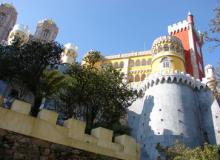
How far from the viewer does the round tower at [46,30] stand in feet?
219

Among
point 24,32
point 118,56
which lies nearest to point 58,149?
point 118,56

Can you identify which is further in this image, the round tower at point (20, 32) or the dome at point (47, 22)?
the dome at point (47, 22)

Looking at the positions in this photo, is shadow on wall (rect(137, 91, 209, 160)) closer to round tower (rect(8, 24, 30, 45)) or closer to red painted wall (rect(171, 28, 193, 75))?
red painted wall (rect(171, 28, 193, 75))

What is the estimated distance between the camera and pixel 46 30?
67375mm

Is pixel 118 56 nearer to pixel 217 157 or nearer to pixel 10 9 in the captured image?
pixel 10 9

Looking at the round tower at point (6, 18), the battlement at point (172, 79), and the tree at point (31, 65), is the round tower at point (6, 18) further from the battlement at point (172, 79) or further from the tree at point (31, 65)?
the battlement at point (172, 79)

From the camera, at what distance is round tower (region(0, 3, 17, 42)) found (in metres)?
66.7

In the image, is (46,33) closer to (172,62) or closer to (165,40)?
(165,40)

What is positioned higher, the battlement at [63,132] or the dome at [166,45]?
the dome at [166,45]

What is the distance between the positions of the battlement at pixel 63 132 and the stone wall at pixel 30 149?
5.1 inches

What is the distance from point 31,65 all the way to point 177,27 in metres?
36.7

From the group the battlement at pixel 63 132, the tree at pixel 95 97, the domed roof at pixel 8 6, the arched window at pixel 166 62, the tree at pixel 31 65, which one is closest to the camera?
the battlement at pixel 63 132

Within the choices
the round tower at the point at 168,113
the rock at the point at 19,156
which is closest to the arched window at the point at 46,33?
the round tower at the point at 168,113

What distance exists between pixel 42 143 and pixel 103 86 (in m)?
15.1
